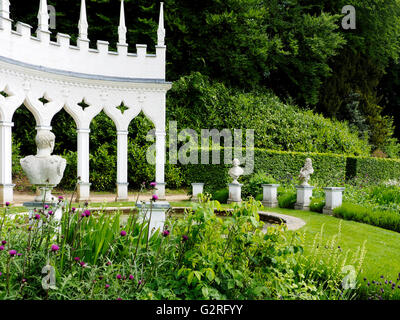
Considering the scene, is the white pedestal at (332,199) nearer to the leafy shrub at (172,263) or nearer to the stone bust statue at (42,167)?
the leafy shrub at (172,263)

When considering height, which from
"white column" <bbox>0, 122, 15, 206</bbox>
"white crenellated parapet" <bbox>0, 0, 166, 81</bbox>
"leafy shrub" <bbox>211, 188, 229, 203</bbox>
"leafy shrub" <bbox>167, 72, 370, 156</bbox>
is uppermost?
"white crenellated parapet" <bbox>0, 0, 166, 81</bbox>

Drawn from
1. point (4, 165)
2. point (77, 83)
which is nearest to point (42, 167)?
point (4, 165)

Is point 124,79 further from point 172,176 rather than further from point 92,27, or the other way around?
point 92,27

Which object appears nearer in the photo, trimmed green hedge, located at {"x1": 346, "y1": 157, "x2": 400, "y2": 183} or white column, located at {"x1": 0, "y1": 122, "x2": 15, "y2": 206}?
white column, located at {"x1": 0, "y1": 122, "x2": 15, "y2": 206}

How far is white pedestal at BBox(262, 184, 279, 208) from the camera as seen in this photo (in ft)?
36.6

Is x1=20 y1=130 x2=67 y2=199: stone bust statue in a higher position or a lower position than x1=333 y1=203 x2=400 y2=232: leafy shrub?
higher

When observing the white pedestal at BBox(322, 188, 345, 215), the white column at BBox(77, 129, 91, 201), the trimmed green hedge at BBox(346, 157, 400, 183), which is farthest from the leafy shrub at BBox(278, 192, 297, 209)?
the trimmed green hedge at BBox(346, 157, 400, 183)

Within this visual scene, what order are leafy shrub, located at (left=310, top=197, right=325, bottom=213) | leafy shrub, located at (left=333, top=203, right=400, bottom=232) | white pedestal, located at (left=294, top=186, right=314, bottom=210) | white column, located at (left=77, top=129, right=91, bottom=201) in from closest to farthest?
leafy shrub, located at (left=333, top=203, right=400, bottom=232), leafy shrub, located at (left=310, top=197, right=325, bottom=213), white pedestal, located at (left=294, top=186, right=314, bottom=210), white column, located at (left=77, top=129, right=91, bottom=201)

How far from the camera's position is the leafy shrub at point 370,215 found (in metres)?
7.93

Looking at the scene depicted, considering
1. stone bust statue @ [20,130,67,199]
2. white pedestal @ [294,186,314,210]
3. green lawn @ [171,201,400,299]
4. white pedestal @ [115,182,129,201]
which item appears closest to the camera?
green lawn @ [171,201,400,299]

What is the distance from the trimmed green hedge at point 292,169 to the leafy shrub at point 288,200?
7.52 feet

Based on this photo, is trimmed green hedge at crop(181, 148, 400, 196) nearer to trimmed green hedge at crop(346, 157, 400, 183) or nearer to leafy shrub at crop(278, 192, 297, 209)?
A: trimmed green hedge at crop(346, 157, 400, 183)

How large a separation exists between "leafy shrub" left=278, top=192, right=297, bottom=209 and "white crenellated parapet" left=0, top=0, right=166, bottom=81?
19.3ft
